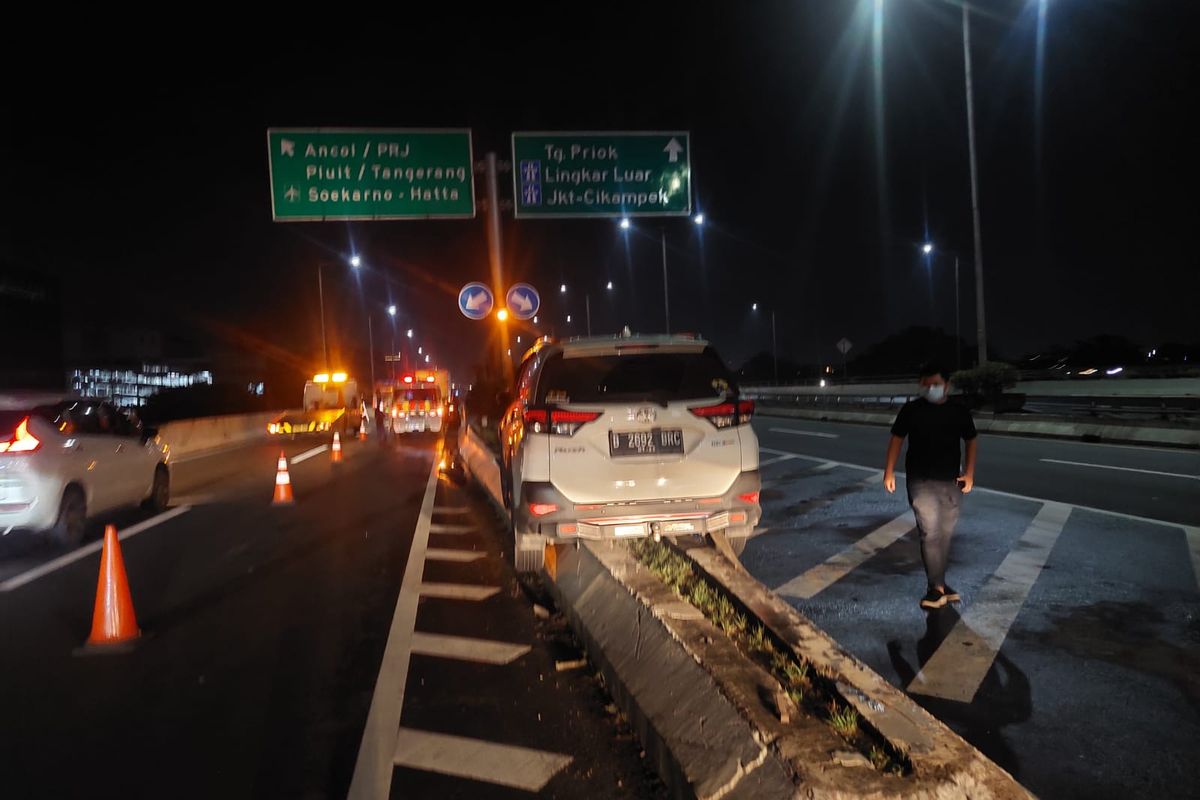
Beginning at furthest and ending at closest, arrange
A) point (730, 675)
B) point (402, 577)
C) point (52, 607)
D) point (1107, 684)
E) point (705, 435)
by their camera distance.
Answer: point (402, 577)
point (52, 607)
point (705, 435)
point (1107, 684)
point (730, 675)

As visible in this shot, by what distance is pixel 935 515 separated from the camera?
6309mm

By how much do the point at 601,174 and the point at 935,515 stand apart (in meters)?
13.8

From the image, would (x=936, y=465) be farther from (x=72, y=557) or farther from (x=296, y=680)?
(x=72, y=557)

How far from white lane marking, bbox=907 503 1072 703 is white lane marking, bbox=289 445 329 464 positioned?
1680cm

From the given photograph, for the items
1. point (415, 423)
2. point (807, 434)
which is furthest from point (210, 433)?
point (807, 434)

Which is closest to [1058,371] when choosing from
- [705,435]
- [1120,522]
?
[1120,522]

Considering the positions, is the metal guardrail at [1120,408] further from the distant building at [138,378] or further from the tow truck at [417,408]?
the distant building at [138,378]

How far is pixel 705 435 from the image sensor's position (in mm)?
6422

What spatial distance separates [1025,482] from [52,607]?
1193 centimetres

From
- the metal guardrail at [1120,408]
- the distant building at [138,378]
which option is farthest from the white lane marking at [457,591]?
the distant building at [138,378]

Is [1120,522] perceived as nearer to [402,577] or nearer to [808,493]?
[808,493]

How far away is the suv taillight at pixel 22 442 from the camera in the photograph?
890 centimetres

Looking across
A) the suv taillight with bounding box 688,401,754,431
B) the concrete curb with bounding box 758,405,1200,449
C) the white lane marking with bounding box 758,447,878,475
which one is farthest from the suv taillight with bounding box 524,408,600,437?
the concrete curb with bounding box 758,405,1200,449

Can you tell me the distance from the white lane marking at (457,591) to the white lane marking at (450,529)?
2725mm
